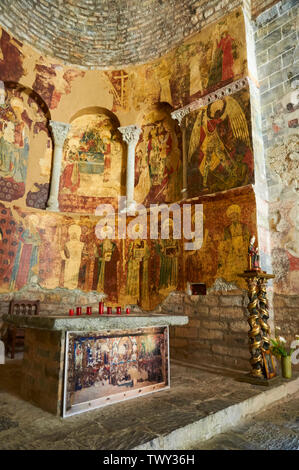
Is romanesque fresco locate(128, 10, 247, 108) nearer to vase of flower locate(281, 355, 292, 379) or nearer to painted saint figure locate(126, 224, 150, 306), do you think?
painted saint figure locate(126, 224, 150, 306)

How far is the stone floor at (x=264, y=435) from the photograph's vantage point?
2.63 m

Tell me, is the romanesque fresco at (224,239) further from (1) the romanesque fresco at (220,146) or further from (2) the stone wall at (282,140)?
(2) the stone wall at (282,140)

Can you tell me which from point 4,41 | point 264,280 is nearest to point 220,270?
point 264,280

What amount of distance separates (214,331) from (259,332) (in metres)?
1.53

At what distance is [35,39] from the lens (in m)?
7.78

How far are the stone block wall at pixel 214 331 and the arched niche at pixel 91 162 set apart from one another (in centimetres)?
374

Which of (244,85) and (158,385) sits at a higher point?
(244,85)

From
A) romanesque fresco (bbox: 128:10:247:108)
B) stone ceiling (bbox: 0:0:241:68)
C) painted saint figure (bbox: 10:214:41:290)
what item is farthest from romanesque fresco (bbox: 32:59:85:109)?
painted saint figure (bbox: 10:214:41:290)

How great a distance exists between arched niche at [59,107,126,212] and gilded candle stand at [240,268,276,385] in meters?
4.94

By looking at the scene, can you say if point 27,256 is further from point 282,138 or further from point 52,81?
point 282,138
